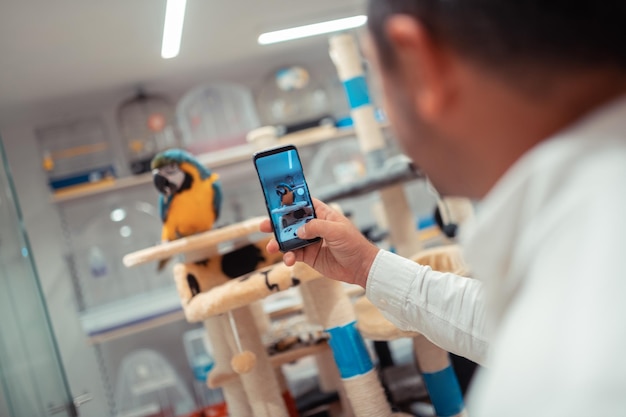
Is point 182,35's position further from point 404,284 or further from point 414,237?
point 404,284

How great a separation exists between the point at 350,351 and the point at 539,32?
100cm

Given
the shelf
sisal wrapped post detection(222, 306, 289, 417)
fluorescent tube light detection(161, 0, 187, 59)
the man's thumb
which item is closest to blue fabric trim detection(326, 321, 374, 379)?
sisal wrapped post detection(222, 306, 289, 417)

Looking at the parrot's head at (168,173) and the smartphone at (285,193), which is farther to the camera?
the parrot's head at (168,173)

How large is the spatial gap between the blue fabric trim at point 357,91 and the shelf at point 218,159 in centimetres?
70

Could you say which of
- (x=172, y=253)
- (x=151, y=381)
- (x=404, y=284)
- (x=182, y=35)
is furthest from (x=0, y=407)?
(x=151, y=381)

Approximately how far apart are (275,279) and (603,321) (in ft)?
3.05

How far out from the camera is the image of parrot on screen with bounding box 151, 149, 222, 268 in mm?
1352

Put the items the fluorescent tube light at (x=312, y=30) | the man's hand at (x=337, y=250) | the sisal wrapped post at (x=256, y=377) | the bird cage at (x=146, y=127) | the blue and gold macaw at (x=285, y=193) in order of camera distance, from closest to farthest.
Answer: the man's hand at (x=337, y=250), the blue and gold macaw at (x=285, y=193), the sisal wrapped post at (x=256, y=377), the fluorescent tube light at (x=312, y=30), the bird cage at (x=146, y=127)

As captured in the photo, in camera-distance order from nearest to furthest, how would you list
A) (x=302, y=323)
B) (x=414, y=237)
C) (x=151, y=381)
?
1. (x=302, y=323)
2. (x=414, y=237)
3. (x=151, y=381)

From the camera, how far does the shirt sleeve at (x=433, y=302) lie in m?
0.64

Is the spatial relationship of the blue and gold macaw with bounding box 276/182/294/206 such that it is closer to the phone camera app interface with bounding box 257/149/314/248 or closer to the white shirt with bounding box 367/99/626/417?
the phone camera app interface with bounding box 257/149/314/248

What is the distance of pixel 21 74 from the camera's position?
222 cm

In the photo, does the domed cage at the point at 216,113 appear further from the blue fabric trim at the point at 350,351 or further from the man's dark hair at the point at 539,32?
the man's dark hair at the point at 539,32

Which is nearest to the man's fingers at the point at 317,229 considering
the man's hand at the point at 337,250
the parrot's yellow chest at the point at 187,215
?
the man's hand at the point at 337,250
